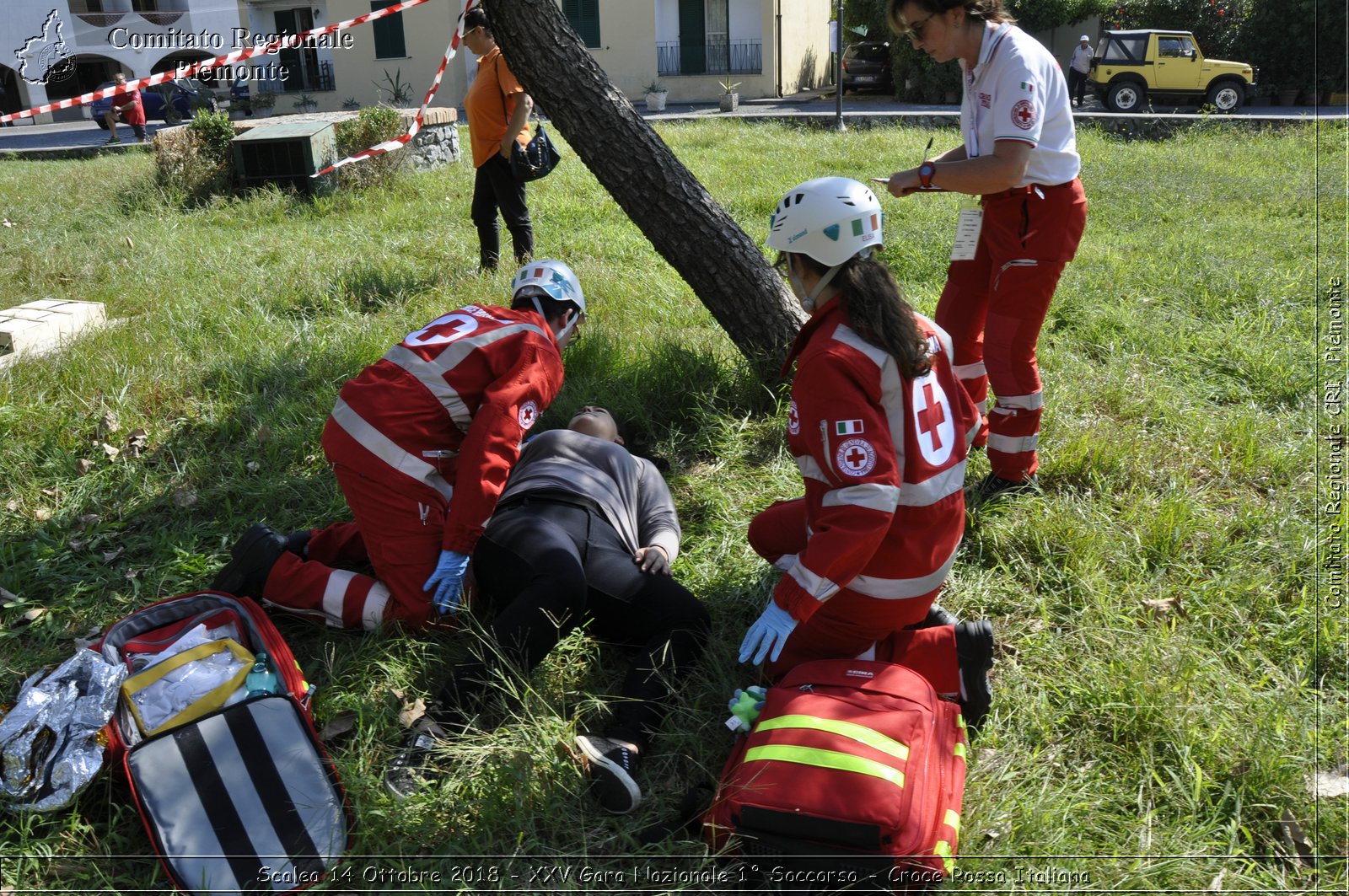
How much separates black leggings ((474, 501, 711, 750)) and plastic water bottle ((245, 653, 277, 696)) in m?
0.65

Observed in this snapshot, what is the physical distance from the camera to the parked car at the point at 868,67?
2464 cm

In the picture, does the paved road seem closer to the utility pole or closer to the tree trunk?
the utility pole

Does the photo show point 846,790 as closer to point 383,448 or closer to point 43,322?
point 383,448

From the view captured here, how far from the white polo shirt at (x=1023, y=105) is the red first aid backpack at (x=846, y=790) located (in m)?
2.06

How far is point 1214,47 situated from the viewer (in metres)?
22.1

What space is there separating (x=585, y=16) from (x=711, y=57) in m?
3.54

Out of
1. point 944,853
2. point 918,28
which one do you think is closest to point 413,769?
point 944,853

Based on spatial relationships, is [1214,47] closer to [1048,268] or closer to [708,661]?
[1048,268]

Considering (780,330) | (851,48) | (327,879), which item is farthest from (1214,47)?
(327,879)

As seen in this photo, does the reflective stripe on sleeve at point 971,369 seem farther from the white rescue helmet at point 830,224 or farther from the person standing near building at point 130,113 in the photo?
the person standing near building at point 130,113

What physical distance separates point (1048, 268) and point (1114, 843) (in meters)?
2.04

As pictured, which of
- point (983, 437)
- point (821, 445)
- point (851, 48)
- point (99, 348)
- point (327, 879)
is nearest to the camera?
point (327, 879)

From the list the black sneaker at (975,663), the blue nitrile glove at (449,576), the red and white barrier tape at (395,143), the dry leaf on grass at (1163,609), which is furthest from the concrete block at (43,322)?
the dry leaf on grass at (1163,609)

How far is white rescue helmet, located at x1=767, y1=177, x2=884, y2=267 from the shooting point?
2.51 meters
